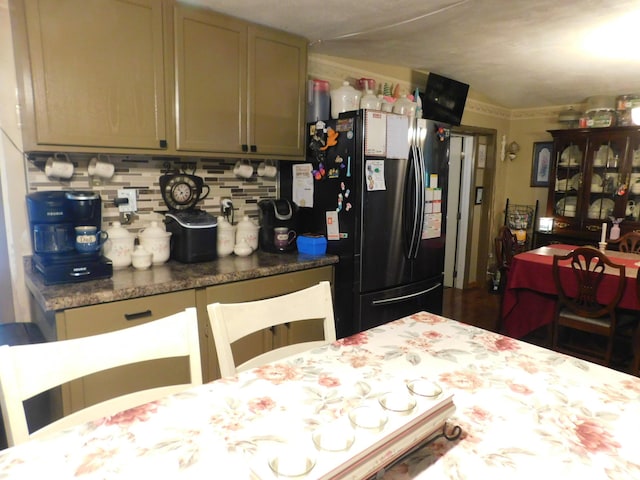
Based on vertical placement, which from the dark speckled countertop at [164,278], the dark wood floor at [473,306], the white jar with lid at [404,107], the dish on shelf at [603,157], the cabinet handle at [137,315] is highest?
the white jar with lid at [404,107]

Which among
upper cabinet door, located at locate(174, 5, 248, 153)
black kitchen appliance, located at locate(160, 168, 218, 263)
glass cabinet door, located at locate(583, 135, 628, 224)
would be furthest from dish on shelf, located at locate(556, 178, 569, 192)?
black kitchen appliance, located at locate(160, 168, 218, 263)

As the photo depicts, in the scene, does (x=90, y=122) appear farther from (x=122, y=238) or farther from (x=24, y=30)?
(x=122, y=238)

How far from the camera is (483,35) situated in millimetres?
2736

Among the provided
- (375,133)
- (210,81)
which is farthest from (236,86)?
(375,133)

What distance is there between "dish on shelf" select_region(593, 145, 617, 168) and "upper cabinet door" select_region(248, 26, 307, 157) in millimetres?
3215

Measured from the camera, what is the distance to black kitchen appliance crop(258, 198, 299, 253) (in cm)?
259

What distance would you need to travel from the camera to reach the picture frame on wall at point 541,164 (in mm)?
4723

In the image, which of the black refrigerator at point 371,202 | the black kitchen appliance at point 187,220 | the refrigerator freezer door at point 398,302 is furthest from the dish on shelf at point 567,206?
the black kitchen appliance at point 187,220

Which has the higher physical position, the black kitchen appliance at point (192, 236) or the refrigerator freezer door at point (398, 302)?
the black kitchen appliance at point (192, 236)

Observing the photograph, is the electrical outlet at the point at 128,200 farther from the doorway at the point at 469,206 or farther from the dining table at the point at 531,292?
the doorway at the point at 469,206

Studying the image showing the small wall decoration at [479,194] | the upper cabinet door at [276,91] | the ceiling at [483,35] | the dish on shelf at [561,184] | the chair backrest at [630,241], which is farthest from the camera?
the small wall decoration at [479,194]

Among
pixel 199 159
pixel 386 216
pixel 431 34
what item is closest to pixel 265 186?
pixel 199 159

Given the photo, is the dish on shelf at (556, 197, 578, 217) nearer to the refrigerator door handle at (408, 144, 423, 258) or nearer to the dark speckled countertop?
the refrigerator door handle at (408, 144, 423, 258)

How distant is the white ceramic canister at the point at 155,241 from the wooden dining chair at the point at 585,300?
232 cm
